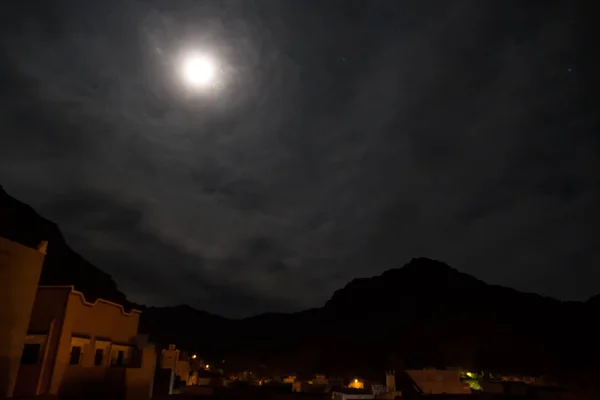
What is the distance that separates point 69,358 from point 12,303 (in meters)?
7.43

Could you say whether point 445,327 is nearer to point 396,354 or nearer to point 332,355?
point 396,354

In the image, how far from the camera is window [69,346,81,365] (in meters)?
21.9

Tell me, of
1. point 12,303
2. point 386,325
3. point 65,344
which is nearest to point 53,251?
point 65,344

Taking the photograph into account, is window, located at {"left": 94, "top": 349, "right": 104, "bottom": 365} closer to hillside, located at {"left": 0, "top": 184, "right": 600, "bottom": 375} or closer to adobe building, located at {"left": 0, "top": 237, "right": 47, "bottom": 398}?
adobe building, located at {"left": 0, "top": 237, "right": 47, "bottom": 398}

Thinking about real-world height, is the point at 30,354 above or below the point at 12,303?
below

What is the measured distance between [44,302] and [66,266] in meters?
48.3

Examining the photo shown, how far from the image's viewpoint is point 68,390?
66.9 feet

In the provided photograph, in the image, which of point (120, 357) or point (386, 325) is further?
point (386, 325)

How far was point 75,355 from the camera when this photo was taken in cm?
2219

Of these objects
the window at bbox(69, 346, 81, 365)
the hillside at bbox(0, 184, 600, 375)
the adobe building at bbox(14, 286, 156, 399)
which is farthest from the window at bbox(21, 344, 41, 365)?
the hillside at bbox(0, 184, 600, 375)

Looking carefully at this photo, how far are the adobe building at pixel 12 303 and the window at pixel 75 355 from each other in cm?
575

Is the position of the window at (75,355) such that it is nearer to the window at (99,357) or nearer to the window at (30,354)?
the window at (99,357)

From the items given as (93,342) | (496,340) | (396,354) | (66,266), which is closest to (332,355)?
(396,354)

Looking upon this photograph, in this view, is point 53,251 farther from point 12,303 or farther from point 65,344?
point 12,303
